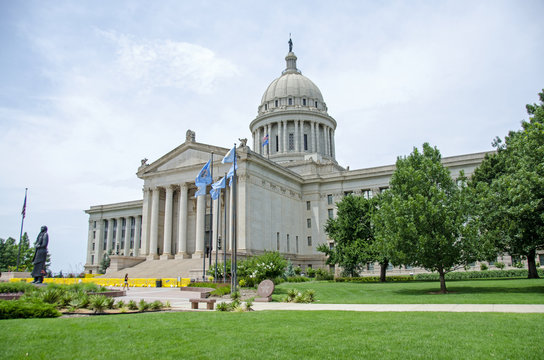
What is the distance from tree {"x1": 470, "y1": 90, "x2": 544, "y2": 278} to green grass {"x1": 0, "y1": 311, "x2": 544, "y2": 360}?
1147 centimetres

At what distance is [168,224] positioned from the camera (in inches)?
2355

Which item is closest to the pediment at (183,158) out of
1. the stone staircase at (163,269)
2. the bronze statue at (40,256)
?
the stone staircase at (163,269)

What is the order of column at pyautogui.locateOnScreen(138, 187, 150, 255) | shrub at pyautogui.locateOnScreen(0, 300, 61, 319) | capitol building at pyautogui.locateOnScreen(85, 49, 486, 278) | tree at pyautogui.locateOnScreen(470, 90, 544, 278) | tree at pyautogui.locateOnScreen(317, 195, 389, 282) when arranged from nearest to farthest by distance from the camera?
1. shrub at pyautogui.locateOnScreen(0, 300, 61, 319)
2. tree at pyautogui.locateOnScreen(470, 90, 544, 278)
3. tree at pyautogui.locateOnScreen(317, 195, 389, 282)
4. capitol building at pyautogui.locateOnScreen(85, 49, 486, 278)
5. column at pyautogui.locateOnScreen(138, 187, 150, 255)

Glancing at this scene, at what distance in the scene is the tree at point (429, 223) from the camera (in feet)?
92.2

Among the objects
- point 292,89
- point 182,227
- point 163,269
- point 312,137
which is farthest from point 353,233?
point 292,89

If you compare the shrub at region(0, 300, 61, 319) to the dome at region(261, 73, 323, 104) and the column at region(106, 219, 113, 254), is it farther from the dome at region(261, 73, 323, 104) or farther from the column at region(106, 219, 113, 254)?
the dome at region(261, 73, 323, 104)

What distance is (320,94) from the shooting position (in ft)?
295

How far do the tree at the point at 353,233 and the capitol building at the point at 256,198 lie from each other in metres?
11.6

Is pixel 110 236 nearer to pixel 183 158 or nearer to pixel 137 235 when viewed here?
pixel 137 235

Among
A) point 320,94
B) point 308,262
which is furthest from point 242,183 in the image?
point 320,94

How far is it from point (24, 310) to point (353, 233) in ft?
117

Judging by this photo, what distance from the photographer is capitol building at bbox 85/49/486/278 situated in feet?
180

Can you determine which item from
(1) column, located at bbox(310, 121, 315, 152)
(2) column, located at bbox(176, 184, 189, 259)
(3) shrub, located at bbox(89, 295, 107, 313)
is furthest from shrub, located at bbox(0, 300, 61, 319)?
(1) column, located at bbox(310, 121, 315, 152)

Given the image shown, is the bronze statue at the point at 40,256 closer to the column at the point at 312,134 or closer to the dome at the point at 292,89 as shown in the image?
the column at the point at 312,134
